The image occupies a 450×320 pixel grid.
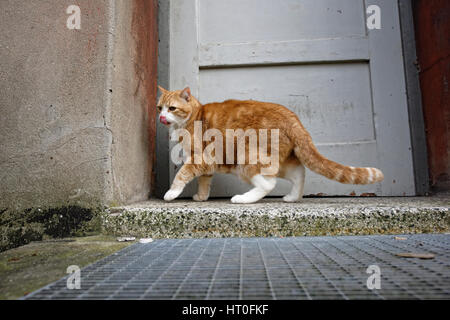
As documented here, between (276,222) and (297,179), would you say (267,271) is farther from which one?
(297,179)

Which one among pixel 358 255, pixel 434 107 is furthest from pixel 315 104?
pixel 358 255

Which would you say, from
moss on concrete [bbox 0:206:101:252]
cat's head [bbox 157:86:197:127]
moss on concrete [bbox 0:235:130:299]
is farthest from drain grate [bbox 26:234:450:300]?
cat's head [bbox 157:86:197:127]

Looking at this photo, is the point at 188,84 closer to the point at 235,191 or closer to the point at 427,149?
the point at 235,191

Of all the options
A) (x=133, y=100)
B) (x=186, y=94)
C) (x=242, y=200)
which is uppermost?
(x=186, y=94)

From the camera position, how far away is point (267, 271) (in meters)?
0.80

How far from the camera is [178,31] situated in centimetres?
223

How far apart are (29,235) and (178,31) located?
181 centimetres

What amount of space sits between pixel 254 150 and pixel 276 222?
559mm

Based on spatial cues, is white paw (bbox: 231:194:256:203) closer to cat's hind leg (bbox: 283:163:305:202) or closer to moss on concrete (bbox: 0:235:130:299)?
cat's hind leg (bbox: 283:163:305:202)

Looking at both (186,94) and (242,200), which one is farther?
(186,94)

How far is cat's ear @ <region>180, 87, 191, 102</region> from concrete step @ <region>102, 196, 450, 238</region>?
0.96 m

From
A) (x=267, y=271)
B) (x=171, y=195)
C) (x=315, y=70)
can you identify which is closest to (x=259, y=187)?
(x=171, y=195)

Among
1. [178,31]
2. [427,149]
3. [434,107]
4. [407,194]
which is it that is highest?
[178,31]

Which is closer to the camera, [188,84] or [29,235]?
[29,235]
